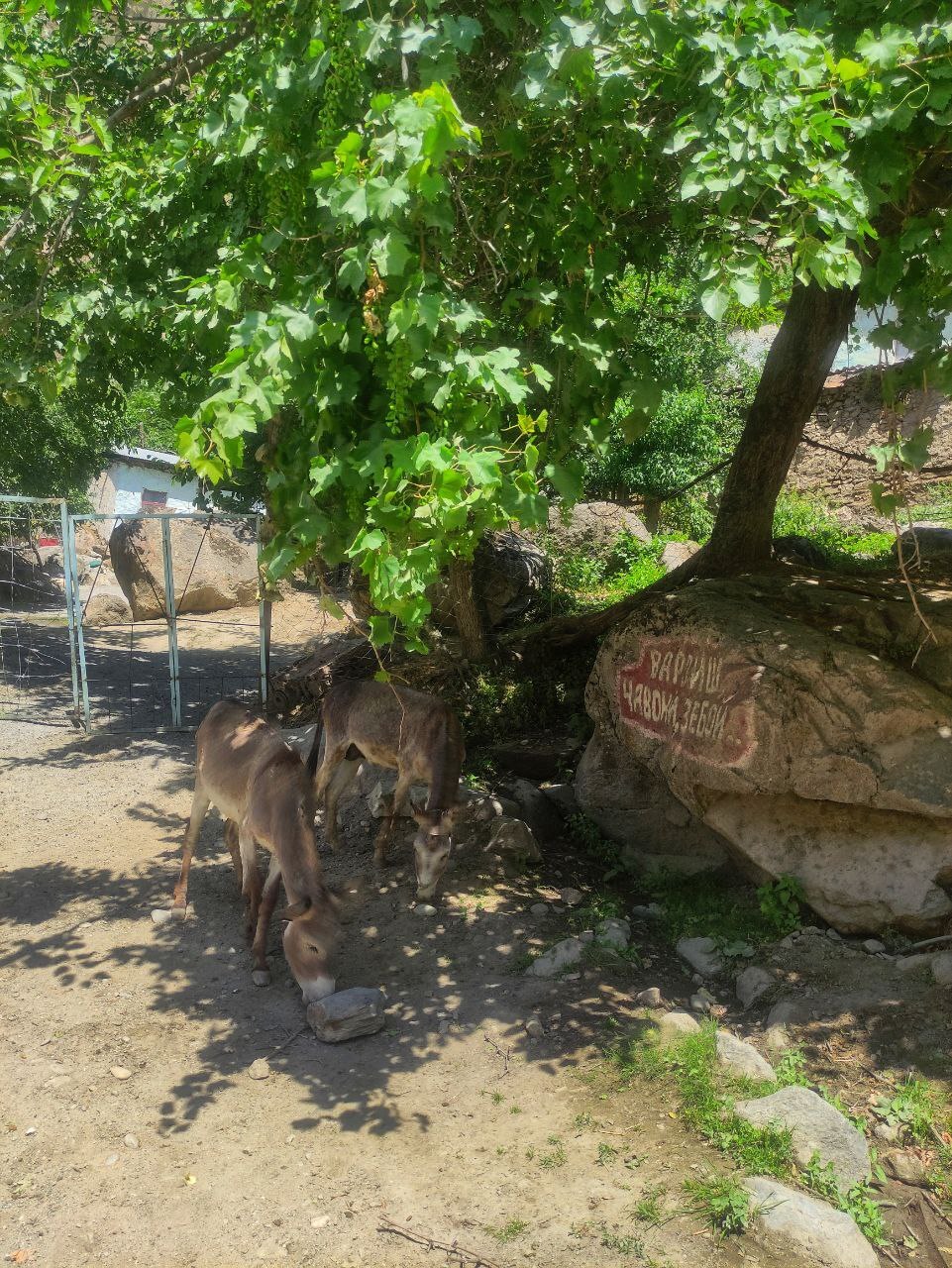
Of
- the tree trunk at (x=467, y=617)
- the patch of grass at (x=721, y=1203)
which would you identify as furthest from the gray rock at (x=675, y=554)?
the patch of grass at (x=721, y=1203)

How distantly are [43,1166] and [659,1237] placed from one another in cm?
273

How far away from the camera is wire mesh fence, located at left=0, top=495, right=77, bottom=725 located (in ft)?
40.1

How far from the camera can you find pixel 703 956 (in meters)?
6.22

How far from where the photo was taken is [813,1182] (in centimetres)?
422

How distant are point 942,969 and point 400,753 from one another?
4.06m

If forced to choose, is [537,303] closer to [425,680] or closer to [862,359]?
[425,680]

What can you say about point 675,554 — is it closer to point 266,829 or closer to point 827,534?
point 827,534

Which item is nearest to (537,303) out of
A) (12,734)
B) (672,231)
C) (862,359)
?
(672,231)

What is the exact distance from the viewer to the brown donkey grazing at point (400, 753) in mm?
7008

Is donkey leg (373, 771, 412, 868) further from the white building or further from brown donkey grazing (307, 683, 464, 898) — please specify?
the white building

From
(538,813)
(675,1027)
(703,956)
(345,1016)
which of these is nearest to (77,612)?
(538,813)

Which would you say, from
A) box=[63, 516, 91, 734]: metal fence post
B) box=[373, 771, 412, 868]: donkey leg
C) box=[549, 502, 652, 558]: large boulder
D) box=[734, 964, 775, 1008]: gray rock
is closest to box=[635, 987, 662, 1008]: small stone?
box=[734, 964, 775, 1008]: gray rock

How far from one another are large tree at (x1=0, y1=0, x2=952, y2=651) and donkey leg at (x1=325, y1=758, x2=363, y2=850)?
3.46 m

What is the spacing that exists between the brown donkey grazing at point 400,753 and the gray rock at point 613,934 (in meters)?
1.21
